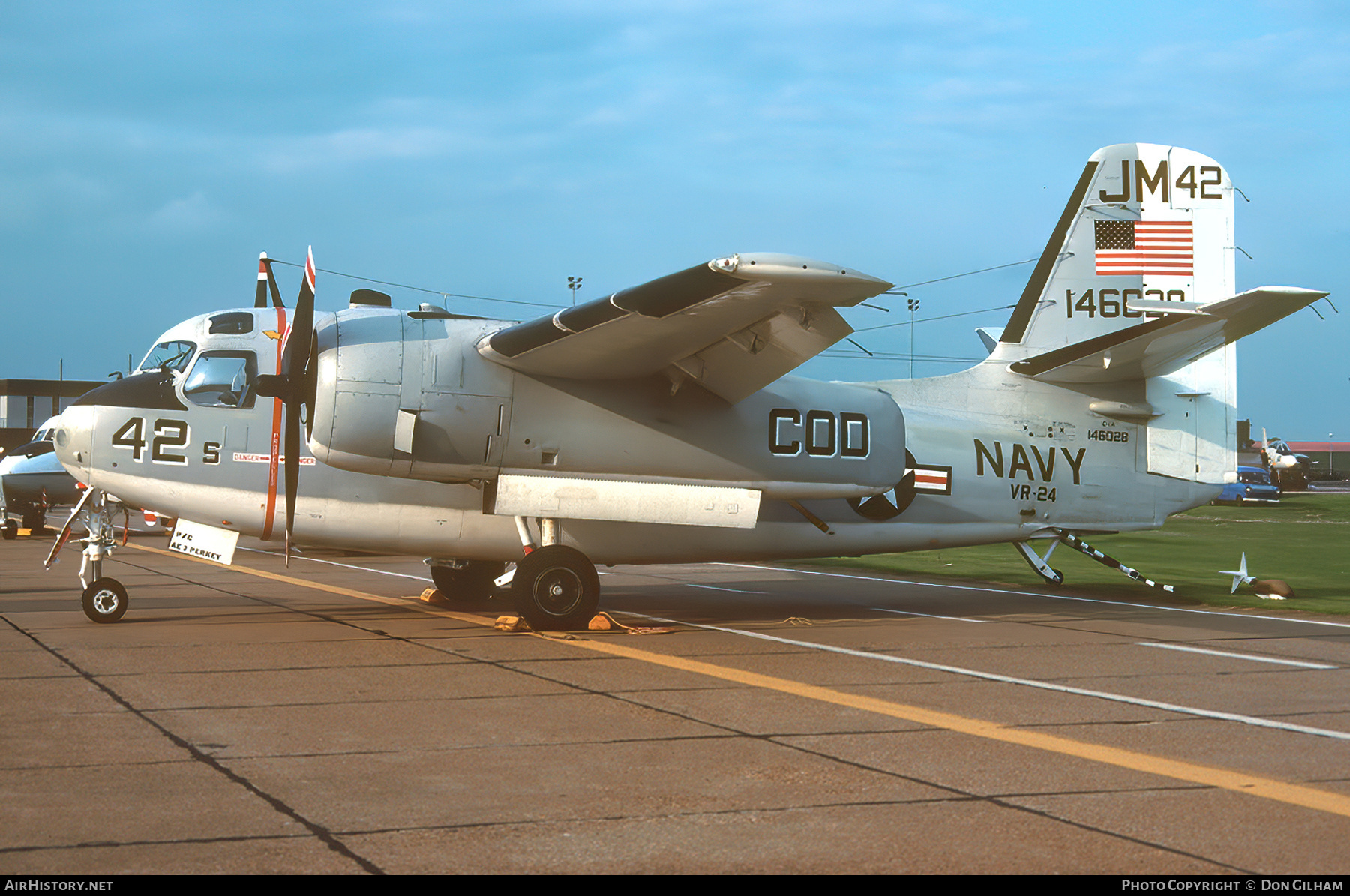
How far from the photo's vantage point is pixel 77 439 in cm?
1333

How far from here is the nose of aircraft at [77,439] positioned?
1330 cm

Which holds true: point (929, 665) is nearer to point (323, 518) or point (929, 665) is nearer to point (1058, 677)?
point (1058, 677)

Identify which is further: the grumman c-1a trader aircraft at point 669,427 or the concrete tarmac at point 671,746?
the grumman c-1a trader aircraft at point 669,427

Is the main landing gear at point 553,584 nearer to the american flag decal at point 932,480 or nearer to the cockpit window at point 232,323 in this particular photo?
the cockpit window at point 232,323

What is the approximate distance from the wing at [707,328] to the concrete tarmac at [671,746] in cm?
301

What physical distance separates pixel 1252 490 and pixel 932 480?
1689 inches

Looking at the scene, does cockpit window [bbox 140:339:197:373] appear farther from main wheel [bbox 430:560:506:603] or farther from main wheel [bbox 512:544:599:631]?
main wheel [bbox 512:544:599:631]

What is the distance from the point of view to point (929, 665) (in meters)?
11.0

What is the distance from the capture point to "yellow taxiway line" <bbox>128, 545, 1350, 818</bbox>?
6398 millimetres

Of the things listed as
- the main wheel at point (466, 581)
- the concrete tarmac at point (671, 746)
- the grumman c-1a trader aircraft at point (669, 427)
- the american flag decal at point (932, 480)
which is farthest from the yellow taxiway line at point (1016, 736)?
the american flag decal at point (932, 480)

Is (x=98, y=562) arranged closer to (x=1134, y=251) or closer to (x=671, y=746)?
(x=671, y=746)

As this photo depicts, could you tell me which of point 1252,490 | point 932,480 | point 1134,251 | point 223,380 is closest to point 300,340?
point 223,380

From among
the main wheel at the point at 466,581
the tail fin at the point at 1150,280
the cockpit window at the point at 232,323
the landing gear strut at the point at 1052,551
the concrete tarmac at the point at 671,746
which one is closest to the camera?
the concrete tarmac at the point at 671,746

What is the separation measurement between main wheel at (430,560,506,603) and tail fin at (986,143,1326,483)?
7.89m
